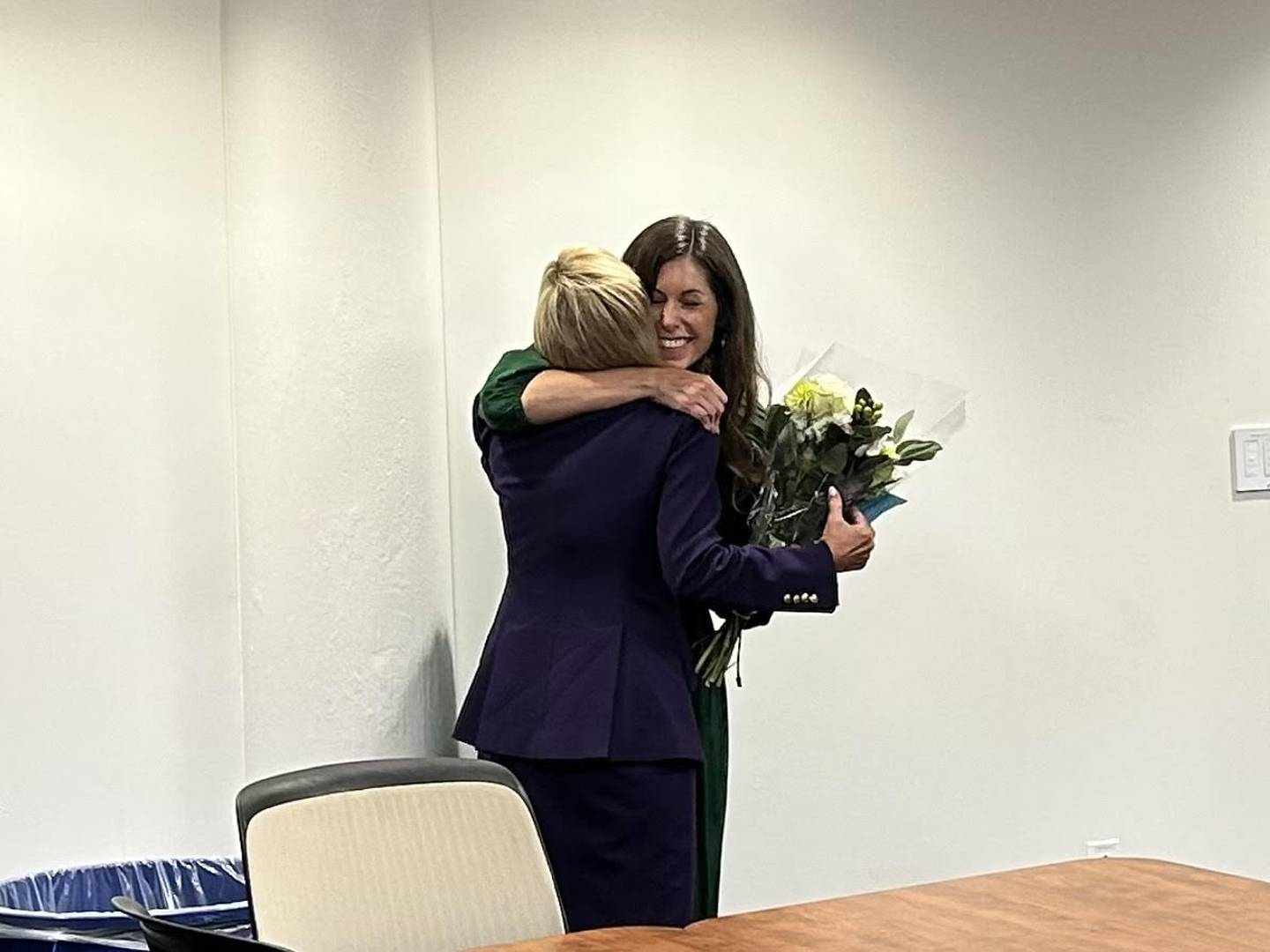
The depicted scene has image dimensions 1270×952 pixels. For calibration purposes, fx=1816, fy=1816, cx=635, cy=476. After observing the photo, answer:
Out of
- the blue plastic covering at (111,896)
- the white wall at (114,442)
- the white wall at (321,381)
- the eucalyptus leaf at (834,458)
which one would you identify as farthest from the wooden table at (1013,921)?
the white wall at (114,442)

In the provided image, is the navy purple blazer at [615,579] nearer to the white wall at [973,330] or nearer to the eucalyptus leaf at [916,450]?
the eucalyptus leaf at [916,450]

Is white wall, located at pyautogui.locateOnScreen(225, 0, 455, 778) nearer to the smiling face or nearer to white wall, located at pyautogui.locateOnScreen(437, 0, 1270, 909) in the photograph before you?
white wall, located at pyautogui.locateOnScreen(437, 0, 1270, 909)

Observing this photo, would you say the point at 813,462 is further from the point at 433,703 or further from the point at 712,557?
the point at 433,703

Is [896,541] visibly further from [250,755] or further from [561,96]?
[250,755]

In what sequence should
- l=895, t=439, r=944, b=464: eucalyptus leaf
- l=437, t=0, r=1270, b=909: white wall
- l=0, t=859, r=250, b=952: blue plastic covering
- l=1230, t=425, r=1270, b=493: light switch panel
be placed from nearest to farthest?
1. l=0, t=859, r=250, b=952: blue plastic covering
2. l=895, t=439, r=944, b=464: eucalyptus leaf
3. l=437, t=0, r=1270, b=909: white wall
4. l=1230, t=425, r=1270, b=493: light switch panel

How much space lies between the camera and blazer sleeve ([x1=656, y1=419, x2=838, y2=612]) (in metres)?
2.85

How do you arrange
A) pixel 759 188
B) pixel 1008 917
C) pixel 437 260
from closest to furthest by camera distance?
pixel 1008 917 < pixel 437 260 < pixel 759 188

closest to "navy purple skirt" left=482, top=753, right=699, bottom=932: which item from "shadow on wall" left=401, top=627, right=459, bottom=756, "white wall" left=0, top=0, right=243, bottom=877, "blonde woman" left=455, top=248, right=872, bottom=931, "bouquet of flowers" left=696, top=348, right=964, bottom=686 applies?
"blonde woman" left=455, top=248, right=872, bottom=931

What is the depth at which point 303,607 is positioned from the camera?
322 centimetres

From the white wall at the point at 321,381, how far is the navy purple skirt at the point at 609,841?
487 mm

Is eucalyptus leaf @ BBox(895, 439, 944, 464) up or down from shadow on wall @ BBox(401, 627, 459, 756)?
up

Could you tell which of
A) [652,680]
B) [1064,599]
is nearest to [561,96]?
[652,680]

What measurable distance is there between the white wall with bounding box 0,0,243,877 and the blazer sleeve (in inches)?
38.6

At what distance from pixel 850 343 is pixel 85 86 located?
5.26ft
